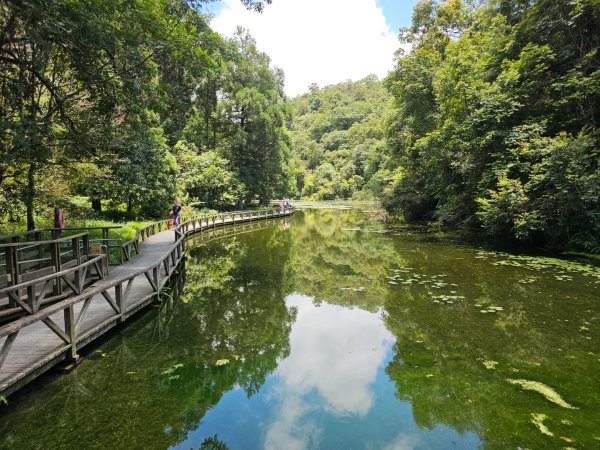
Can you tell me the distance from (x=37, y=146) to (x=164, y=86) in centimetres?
450

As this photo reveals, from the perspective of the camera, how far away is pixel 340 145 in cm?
9156

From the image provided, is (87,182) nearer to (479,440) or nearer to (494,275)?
(494,275)

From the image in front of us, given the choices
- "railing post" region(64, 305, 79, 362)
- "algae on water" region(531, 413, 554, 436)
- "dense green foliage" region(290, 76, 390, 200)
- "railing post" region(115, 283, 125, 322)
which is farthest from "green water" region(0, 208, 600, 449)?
"dense green foliage" region(290, 76, 390, 200)

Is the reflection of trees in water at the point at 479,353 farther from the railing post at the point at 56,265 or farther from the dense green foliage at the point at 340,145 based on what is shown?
the dense green foliage at the point at 340,145

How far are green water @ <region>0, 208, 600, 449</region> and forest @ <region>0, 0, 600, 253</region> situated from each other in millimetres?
4569

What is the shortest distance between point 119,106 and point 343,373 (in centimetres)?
1325

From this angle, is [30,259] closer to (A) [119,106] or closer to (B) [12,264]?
(B) [12,264]

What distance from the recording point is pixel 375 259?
47.3ft

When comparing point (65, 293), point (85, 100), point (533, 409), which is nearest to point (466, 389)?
point (533, 409)

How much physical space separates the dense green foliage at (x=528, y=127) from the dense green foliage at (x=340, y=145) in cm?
1727

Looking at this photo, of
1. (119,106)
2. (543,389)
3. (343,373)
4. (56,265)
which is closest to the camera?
(543,389)

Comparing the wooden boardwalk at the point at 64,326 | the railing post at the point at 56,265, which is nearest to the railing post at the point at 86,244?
the wooden boardwalk at the point at 64,326

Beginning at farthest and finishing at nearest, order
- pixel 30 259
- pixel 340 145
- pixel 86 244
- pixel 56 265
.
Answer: pixel 340 145
pixel 86 244
pixel 30 259
pixel 56 265

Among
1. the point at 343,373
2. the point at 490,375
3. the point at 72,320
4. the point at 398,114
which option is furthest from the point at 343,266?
the point at 398,114
